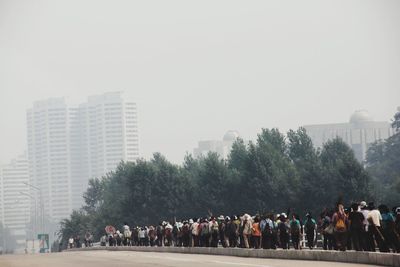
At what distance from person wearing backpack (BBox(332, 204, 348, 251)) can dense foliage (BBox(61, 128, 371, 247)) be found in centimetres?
6862

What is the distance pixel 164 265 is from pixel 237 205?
250 feet

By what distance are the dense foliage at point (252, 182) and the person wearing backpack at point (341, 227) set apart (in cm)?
6862

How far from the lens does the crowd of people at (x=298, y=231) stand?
105ft

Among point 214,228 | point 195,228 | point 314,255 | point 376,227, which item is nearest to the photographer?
point 376,227

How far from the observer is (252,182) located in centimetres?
10919

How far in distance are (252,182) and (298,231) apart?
68372mm

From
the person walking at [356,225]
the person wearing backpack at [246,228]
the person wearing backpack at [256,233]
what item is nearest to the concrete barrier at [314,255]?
the person walking at [356,225]

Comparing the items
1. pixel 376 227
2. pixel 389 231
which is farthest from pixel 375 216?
pixel 389 231

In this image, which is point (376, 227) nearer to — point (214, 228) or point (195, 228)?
point (214, 228)

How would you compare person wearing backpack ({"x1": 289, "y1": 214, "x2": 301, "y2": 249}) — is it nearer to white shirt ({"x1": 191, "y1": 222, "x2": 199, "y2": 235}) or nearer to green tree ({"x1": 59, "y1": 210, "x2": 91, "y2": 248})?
white shirt ({"x1": 191, "y1": 222, "x2": 199, "y2": 235})

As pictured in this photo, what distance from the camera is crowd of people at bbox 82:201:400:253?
105ft

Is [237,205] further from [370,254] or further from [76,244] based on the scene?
[370,254]

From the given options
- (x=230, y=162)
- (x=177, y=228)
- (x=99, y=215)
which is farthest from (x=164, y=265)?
(x=99, y=215)

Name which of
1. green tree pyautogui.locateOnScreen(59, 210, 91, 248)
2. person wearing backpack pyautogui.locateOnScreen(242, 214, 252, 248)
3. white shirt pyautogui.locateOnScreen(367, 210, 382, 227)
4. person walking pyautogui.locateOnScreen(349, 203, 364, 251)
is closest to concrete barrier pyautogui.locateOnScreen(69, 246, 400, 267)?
Result: person walking pyautogui.locateOnScreen(349, 203, 364, 251)
